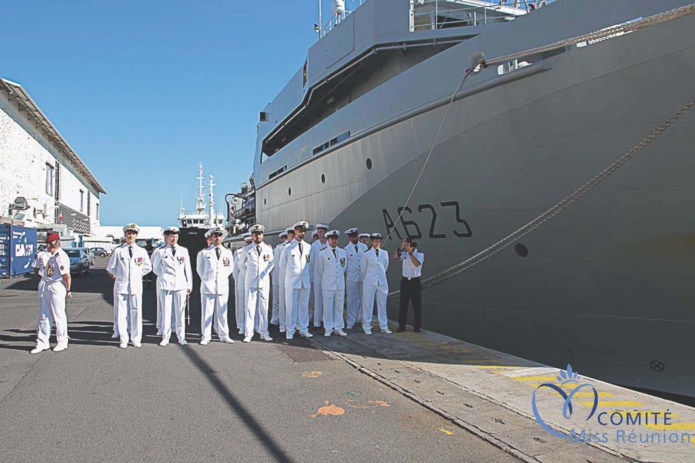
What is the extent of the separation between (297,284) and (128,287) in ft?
6.86

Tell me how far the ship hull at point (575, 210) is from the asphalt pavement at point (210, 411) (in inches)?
101

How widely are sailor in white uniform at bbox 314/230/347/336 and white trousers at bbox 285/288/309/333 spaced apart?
0.27 meters

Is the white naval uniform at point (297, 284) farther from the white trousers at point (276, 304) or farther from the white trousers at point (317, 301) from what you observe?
the white trousers at point (276, 304)

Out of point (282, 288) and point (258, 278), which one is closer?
point (258, 278)

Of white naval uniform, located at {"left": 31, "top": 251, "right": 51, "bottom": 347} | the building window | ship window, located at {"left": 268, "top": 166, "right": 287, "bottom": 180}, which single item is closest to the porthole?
white naval uniform, located at {"left": 31, "top": 251, "right": 51, "bottom": 347}

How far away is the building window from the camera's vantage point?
110 feet

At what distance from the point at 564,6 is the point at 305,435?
534cm

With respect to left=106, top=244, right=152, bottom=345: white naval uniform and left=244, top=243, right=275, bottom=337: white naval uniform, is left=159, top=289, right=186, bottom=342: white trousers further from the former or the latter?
left=244, top=243, right=275, bottom=337: white naval uniform

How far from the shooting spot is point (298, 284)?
6.91m

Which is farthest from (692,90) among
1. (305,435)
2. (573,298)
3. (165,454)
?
(165,454)

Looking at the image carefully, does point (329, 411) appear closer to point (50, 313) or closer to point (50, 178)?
point (50, 313)

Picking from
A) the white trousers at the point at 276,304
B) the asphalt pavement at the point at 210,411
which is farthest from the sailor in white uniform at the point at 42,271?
the white trousers at the point at 276,304

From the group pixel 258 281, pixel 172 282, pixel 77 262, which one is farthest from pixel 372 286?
pixel 77 262

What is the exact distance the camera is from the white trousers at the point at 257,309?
6.70 metres
